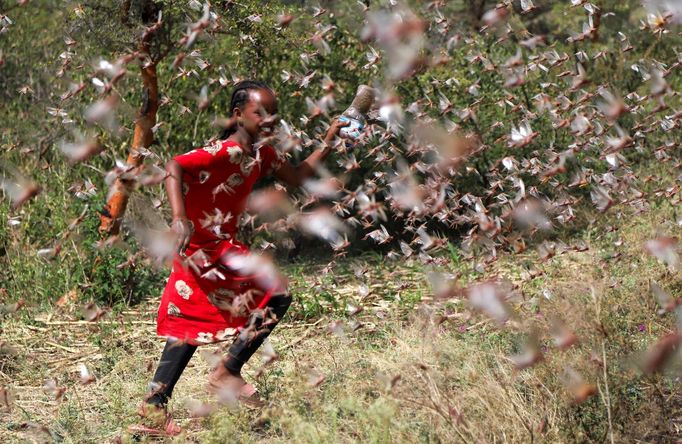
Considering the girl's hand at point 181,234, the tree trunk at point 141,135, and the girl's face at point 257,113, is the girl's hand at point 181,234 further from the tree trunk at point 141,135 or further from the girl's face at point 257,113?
the tree trunk at point 141,135

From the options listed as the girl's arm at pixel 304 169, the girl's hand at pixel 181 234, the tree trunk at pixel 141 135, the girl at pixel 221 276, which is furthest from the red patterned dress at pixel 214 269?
the tree trunk at pixel 141 135

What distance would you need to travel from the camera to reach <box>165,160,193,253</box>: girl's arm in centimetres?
277

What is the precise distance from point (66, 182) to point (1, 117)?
2.70 meters

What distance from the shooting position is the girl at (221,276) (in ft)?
10.6

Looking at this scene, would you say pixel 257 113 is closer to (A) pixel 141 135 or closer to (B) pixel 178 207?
(B) pixel 178 207

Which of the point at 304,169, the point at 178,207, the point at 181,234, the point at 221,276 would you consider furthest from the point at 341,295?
the point at 181,234

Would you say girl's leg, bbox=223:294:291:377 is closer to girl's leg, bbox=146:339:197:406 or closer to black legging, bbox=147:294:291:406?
black legging, bbox=147:294:291:406

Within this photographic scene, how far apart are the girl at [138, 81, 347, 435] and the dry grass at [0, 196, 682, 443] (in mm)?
217

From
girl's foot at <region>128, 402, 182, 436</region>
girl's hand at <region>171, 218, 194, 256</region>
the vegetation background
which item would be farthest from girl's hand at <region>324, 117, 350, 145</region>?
girl's foot at <region>128, 402, 182, 436</region>

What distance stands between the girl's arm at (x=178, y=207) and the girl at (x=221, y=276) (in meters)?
0.08

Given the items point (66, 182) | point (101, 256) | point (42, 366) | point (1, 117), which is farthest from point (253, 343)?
point (1, 117)

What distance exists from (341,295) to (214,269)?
2.05m

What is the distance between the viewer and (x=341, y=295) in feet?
17.1

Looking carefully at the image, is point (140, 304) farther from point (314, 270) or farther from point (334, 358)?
point (334, 358)
